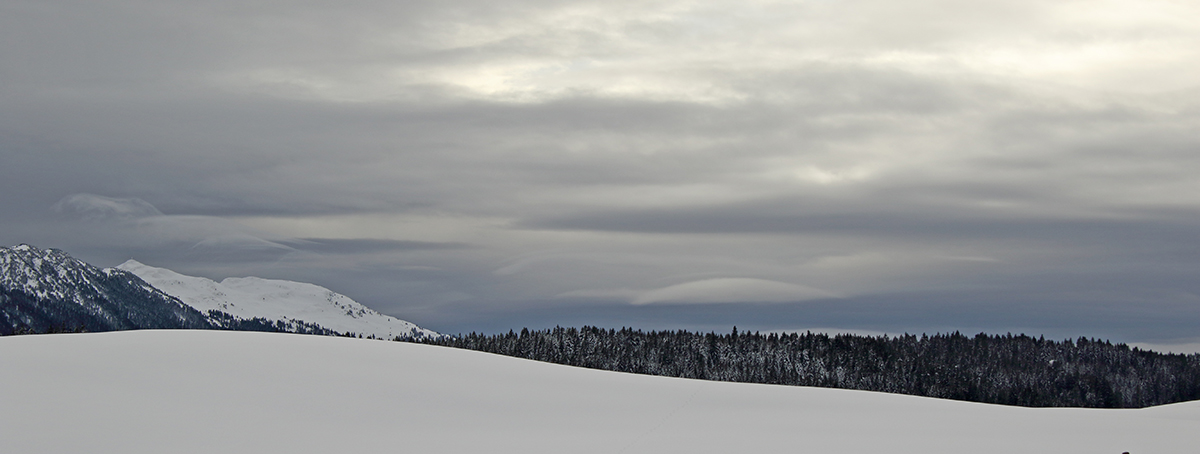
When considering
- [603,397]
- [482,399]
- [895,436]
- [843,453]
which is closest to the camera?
[843,453]

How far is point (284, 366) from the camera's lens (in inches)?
1347

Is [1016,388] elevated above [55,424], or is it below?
above

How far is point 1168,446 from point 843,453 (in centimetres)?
1152

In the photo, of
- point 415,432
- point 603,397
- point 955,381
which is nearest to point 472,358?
point 603,397

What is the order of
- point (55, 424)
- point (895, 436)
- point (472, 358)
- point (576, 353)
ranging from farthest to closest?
point (576, 353), point (472, 358), point (895, 436), point (55, 424)

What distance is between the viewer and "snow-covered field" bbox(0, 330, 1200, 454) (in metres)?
25.0

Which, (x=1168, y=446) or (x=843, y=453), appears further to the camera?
(x=1168, y=446)

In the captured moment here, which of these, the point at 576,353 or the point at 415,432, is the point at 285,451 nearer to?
the point at 415,432

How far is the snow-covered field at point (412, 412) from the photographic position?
25.0 metres

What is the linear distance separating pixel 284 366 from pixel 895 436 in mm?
22648

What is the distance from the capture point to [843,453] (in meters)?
25.9

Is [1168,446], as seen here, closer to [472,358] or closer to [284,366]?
[472,358]

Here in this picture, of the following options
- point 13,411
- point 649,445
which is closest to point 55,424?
point 13,411

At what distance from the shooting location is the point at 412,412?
3038 centimetres
